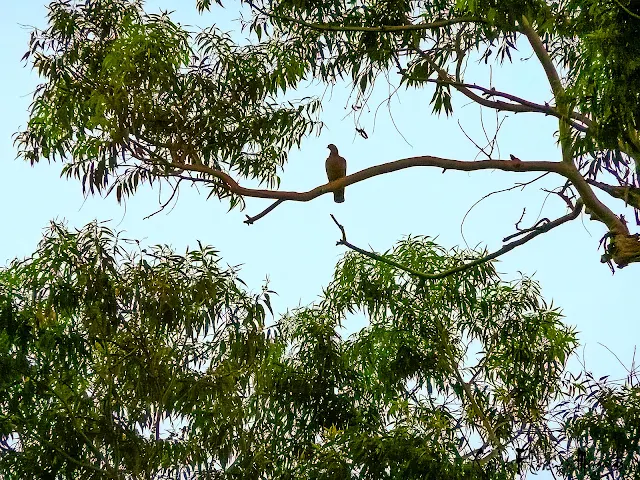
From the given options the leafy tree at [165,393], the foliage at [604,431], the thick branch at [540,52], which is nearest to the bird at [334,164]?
the leafy tree at [165,393]

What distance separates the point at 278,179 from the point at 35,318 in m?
1.42

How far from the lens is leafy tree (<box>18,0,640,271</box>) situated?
3.54 m

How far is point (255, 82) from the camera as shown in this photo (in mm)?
4805

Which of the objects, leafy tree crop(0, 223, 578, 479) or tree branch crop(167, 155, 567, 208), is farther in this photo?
leafy tree crop(0, 223, 578, 479)

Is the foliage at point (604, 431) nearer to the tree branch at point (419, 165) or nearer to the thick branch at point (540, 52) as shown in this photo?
the tree branch at point (419, 165)

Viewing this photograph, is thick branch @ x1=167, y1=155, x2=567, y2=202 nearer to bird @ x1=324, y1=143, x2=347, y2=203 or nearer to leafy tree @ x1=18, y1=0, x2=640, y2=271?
leafy tree @ x1=18, y1=0, x2=640, y2=271

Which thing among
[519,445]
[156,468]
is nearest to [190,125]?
[156,468]

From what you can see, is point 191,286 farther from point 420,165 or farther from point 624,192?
point 624,192

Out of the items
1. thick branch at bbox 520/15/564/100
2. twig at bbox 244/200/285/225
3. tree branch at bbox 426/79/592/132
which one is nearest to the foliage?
tree branch at bbox 426/79/592/132

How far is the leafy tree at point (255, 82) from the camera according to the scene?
3.54 meters

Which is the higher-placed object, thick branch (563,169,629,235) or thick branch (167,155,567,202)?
thick branch (167,155,567,202)

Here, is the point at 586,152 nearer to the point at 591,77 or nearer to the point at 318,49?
the point at 591,77

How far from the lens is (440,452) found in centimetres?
455

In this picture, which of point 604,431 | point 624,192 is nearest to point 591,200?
point 624,192
